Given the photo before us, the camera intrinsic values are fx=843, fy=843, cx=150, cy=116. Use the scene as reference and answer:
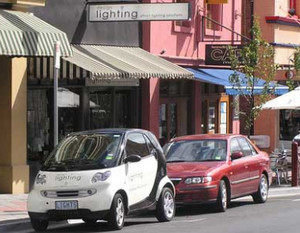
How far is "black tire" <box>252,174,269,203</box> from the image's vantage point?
61.3ft

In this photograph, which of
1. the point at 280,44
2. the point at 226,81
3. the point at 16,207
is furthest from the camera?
the point at 280,44

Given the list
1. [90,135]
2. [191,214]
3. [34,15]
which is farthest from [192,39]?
[90,135]

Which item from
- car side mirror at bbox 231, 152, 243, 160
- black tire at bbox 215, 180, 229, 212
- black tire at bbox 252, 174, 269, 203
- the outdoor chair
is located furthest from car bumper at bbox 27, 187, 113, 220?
the outdoor chair

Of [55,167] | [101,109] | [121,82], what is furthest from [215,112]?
[55,167]

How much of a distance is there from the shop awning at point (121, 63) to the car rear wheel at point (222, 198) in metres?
4.20

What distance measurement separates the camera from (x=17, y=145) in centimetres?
1933

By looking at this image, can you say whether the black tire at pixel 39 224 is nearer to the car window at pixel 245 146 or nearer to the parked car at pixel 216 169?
the parked car at pixel 216 169

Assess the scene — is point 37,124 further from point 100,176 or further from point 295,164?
point 100,176

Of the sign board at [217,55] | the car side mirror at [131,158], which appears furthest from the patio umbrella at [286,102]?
the car side mirror at [131,158]

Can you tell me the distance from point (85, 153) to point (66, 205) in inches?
43.6

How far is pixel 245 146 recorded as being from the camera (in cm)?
1858

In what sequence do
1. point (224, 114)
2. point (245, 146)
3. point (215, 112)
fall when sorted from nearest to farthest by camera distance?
point (245, 146) < point (215, 112) < point (224, 114)

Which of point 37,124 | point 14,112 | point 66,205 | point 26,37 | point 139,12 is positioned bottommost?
point 66,205

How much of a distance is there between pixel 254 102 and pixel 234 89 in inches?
28.7
